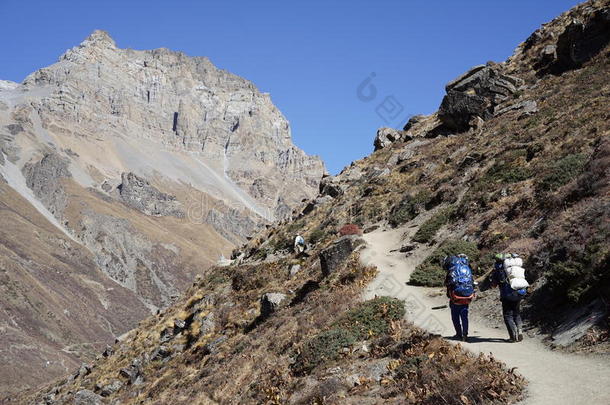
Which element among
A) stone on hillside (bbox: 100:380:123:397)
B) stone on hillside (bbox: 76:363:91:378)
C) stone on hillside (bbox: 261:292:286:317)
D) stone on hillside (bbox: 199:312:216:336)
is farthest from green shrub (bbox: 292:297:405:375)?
stone on hillside (bbox: 76:363:91:378)

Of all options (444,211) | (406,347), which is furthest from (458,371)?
(444,211)

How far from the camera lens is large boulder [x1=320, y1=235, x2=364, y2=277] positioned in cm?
2234

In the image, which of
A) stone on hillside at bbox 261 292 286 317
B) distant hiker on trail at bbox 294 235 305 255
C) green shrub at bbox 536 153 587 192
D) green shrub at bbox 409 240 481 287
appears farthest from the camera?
distant hiker on trail at bbox 294 235 305 255

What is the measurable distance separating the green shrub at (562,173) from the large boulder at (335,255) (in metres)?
8.79

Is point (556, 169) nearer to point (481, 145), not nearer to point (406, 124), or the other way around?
point (481, 145)

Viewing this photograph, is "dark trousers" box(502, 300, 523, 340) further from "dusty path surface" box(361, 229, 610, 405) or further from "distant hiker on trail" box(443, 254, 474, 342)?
"distant hiker on trail" box(443, 254, 474, 342)

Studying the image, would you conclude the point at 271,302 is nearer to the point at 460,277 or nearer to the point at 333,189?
the point at 460,277

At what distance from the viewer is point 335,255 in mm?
22734

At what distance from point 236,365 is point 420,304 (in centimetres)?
745

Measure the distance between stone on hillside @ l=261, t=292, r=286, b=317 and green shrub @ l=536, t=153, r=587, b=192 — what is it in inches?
485

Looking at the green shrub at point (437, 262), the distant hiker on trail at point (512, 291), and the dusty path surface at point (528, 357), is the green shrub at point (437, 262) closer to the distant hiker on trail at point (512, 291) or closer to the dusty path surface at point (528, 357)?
the dusty path surface at point (528, 357)

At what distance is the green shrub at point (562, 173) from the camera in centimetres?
1906

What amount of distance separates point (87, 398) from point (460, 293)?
2531 cm

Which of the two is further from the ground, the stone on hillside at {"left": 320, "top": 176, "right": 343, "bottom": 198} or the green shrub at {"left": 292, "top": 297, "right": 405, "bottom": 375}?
the stone on hillside at {"left": 320, "top": 176, "right": 343, "bottom": 198}
